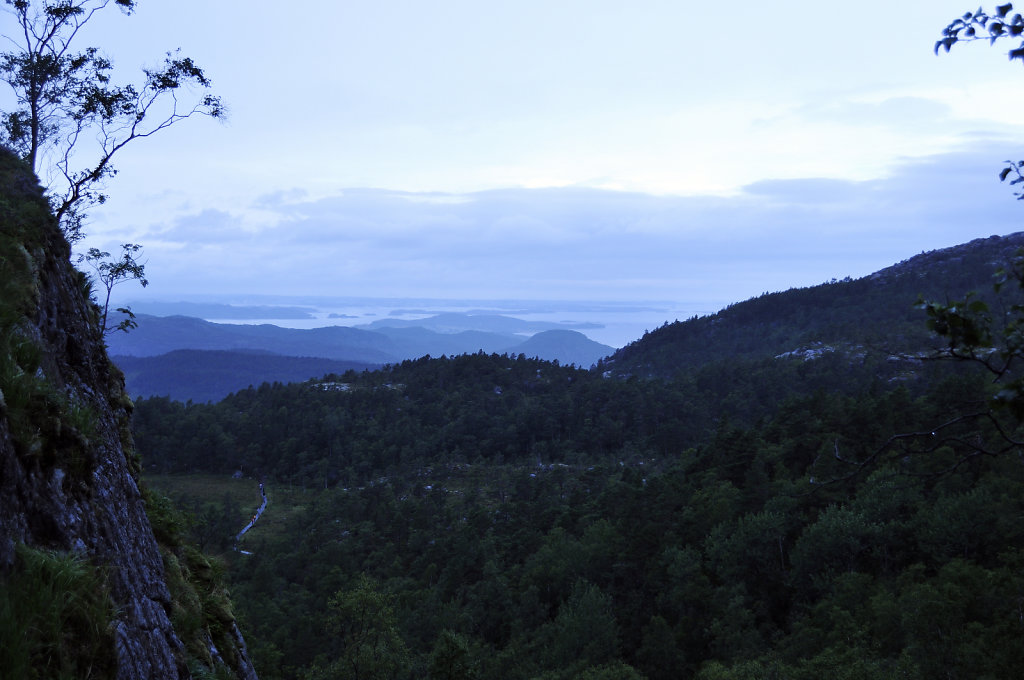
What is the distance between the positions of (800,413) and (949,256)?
444ft

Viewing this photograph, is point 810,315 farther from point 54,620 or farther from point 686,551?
point 54,620

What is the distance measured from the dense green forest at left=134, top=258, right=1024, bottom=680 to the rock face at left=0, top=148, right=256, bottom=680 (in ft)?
20.8

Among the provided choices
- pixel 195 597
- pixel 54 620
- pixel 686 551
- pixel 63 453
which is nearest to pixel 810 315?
pixel 686 551

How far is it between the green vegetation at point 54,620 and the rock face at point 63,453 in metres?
0.22

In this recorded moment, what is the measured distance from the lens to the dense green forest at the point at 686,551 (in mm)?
22609

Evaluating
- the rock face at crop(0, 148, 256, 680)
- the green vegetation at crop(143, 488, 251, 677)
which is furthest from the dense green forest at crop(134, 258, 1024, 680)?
the rock face at crop(0, 148, 256, 680)

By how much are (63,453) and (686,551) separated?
1395 inches

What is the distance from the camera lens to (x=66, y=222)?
12.5m

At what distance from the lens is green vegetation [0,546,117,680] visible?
3984mm

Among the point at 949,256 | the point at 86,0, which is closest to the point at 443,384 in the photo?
the point at 86,0

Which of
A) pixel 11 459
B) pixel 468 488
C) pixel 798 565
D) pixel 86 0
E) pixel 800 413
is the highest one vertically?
pixel 86 0

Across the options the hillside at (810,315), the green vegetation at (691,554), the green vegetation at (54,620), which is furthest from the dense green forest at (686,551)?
the hillside at (810,315)

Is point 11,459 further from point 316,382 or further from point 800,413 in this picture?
point 316,382

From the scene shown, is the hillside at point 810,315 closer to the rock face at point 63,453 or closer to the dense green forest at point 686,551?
the dense green forest at point 686,551
